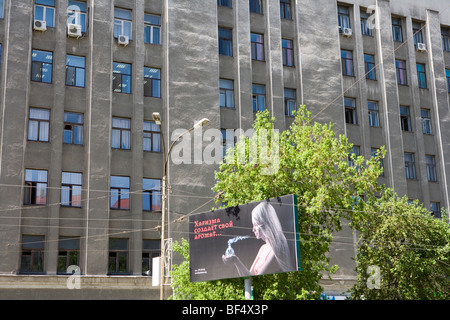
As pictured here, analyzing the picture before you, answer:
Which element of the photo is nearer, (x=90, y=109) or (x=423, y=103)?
(x=90, y=109)

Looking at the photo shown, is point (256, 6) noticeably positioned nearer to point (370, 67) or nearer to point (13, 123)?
point (370, 67)

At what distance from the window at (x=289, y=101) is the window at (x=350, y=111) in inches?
151

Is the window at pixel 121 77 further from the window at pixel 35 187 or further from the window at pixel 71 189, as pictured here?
the window at pixel 35 187

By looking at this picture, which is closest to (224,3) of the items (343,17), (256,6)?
(256,6)

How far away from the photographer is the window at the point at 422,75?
137 ft

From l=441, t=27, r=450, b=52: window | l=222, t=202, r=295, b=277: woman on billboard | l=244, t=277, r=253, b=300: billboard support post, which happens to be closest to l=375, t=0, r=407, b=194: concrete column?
l=441, t=27, r=450, b=52: window

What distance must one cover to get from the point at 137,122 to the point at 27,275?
31.5ft

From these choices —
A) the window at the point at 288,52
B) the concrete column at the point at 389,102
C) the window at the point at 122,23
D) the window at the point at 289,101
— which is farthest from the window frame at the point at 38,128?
the concrete column at the point at 389,102

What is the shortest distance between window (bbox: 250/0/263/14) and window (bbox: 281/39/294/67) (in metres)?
2.36

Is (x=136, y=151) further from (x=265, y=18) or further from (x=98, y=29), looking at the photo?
(x=265, y=18)

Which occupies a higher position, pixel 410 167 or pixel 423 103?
pixel 423 103

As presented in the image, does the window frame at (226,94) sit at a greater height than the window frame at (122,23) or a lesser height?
lesser
